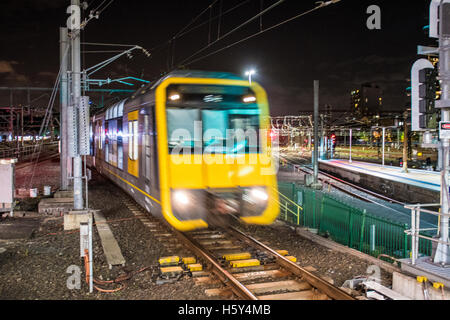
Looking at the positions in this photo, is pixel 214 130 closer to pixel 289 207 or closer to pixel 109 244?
pixel 109 244

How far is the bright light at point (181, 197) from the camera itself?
28.7 ft

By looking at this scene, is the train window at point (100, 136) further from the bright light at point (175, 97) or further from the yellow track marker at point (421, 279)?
the yellow track marker at point (421, 279)

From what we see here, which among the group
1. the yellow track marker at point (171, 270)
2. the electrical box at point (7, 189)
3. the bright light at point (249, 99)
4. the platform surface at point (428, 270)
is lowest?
the yellow track marker at point (171, 270)

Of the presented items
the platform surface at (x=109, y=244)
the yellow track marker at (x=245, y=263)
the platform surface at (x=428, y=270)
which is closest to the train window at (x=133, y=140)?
the platform surface at (x=109, y=244)

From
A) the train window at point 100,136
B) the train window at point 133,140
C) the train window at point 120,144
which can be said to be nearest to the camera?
the train window at point 133,140

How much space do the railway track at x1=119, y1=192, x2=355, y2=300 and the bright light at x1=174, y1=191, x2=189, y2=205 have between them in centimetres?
87

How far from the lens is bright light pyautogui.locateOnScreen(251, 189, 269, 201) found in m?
9.43

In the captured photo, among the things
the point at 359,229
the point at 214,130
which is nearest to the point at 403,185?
the point at 359,229

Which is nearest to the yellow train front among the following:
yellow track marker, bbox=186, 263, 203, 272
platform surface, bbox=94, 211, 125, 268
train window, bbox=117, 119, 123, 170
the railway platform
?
platform surface, bbox=94, 211, 125, 268

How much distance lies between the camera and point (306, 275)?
684 cm

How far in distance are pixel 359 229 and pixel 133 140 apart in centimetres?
652

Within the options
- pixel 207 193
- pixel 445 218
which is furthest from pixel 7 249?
pixel 445 218

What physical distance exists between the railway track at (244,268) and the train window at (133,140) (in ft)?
7.02
